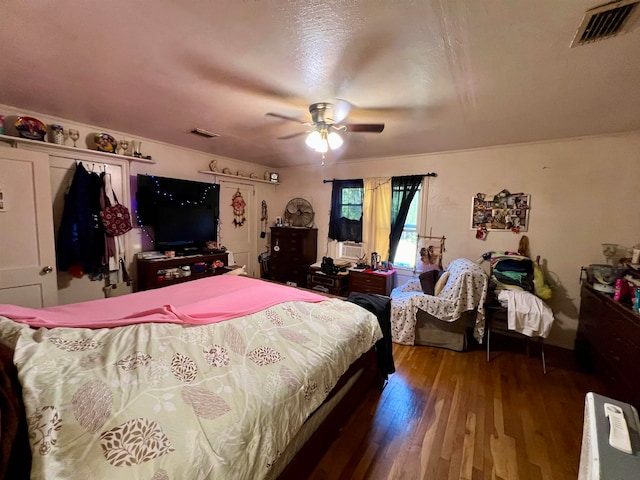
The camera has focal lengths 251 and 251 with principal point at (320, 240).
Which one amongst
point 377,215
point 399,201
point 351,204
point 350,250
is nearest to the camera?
point 399,201

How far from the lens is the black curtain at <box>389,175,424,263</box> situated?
3.66 meters

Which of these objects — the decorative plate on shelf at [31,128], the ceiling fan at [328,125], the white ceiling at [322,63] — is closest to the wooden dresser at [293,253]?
the white ceiling at [322,63]

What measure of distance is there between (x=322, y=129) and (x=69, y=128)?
272cm

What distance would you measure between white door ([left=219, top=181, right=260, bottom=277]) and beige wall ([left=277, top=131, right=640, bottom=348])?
9.68 ft

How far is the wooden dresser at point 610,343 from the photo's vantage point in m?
1.70

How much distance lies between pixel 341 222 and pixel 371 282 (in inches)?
46.9

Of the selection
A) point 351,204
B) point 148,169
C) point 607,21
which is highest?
point 607,21

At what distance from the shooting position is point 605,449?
30.1 inches

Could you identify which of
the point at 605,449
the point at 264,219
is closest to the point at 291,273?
the point at 264,219

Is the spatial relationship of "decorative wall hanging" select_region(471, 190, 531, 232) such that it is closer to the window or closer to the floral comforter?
the window

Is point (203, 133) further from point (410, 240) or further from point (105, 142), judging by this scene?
point (410, 240)

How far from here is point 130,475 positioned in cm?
67

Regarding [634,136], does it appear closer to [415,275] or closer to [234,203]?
[415,275]

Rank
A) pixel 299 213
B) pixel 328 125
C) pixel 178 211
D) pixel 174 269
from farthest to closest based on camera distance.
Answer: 1. pixel 299 213
2. pixel 178 211
3. pixel 174 269
4. pixel 328 125
